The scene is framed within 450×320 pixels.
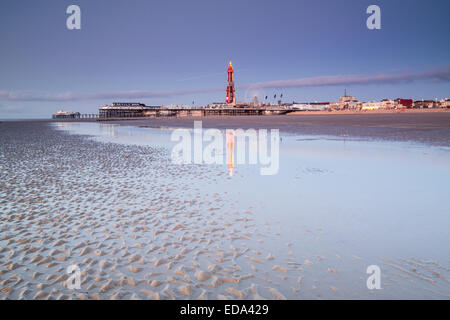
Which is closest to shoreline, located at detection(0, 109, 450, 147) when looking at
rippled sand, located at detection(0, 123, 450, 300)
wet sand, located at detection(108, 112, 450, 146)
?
wet sand, located at detection(108, 112, 450, 146)

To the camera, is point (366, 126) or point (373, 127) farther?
point (366, 126)

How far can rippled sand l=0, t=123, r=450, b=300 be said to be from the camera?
3812 mm

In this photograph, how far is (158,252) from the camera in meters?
4.82

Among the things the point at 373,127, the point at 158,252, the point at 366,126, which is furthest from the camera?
the point at 366,126

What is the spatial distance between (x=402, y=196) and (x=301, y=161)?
5.66 metres

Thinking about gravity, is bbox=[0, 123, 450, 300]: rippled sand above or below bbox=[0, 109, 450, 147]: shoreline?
below

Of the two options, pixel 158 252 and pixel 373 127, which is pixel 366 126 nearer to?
pixel 373 127

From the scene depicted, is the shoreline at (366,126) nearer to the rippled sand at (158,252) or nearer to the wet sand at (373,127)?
the wet sand at (373,127)

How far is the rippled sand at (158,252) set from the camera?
3812 millimetres

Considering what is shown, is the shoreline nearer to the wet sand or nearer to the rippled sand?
the wet sand

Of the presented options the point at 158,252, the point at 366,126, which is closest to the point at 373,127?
the point at 366,126

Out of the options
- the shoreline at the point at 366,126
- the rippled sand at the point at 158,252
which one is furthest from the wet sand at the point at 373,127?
the rippled sand at the point at 158,252

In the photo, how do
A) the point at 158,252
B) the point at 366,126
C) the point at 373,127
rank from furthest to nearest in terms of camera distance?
the point at 366,126 → the point at 373,127 → the point at 158,252

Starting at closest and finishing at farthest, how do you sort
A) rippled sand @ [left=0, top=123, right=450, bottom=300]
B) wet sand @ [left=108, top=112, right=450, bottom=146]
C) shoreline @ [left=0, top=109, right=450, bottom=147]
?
1. rippled sand @ [left=0, top=123, right=450, bottom=300]
2. wet sand @ [left=108, top=112, right=450, bottom=146]
3. shoreline @ [left=0, top=109, right=450, bottom=147]
